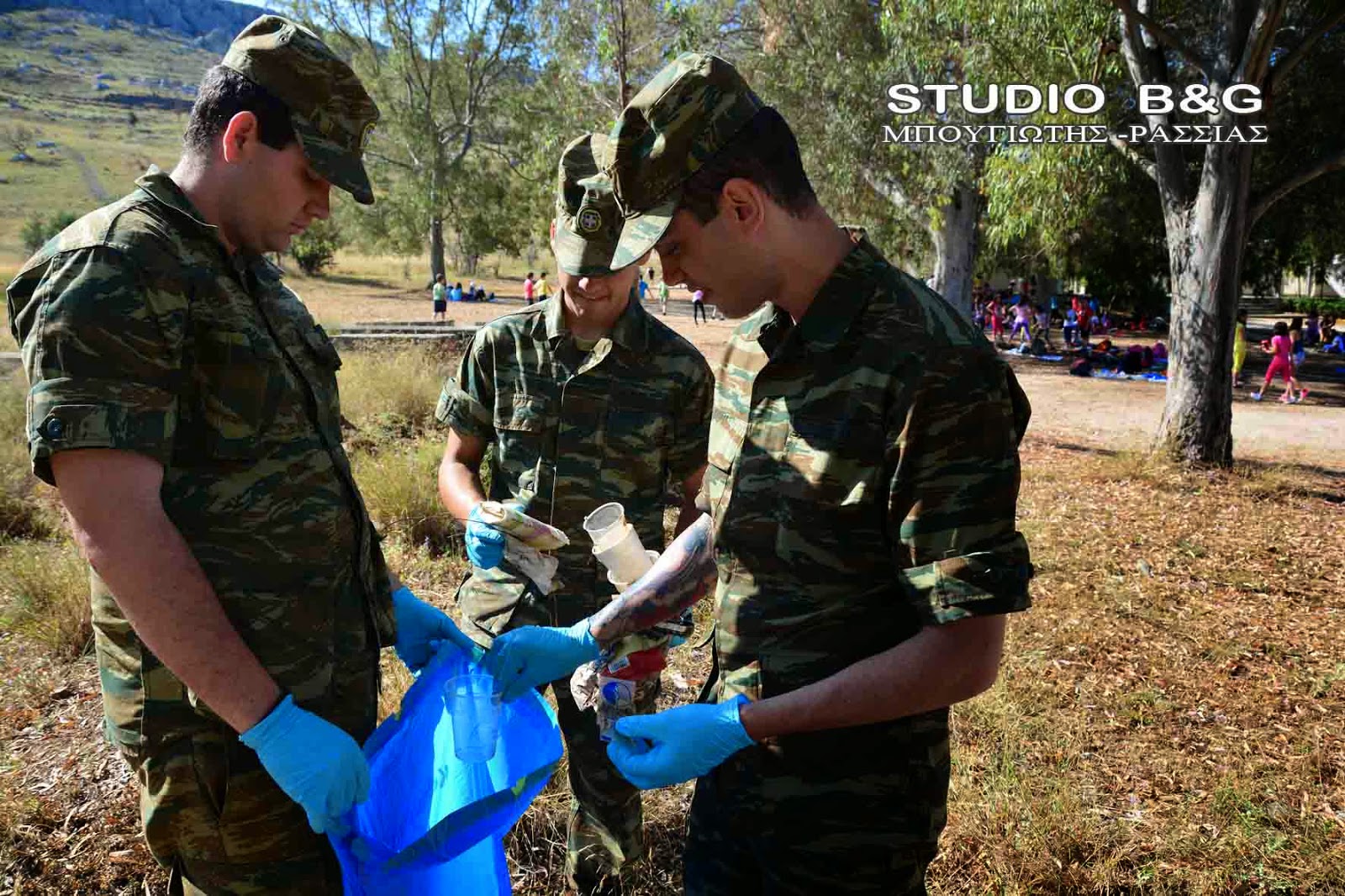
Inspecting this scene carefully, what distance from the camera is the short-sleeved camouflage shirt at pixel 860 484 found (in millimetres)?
1368

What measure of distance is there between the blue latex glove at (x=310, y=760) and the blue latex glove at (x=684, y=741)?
1.76 feet

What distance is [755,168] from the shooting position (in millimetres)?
1502

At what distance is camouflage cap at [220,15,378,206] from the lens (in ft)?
5.46

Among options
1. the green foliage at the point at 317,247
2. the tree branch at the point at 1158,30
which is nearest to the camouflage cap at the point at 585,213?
the tree branch at the point at 1158,30

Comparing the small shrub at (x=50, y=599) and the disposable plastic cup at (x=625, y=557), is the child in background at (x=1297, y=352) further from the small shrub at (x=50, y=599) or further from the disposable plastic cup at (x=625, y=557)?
the small shrub at (x=50, y=599)

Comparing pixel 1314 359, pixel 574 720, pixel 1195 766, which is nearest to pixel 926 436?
pixel 574 720

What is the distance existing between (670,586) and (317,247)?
3998 centimetres

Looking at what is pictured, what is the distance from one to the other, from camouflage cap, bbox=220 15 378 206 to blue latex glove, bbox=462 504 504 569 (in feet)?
3.27

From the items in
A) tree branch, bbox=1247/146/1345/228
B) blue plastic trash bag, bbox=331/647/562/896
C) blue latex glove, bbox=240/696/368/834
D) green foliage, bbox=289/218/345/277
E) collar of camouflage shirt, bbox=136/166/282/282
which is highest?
green foliage, bbox=289/218/345/277

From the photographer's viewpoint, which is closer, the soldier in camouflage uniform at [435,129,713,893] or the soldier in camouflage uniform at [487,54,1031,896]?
the soldier in camouflage uniform at [487,54,1031,896]

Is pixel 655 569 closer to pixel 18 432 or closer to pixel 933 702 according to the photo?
pixel 933 702

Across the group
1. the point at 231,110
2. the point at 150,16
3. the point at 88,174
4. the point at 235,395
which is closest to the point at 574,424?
the point at 235,395

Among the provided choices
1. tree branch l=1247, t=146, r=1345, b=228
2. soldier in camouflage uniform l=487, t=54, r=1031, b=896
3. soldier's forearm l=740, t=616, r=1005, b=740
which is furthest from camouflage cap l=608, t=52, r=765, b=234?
tree branch l=1247, t=146, r=1345, b=228

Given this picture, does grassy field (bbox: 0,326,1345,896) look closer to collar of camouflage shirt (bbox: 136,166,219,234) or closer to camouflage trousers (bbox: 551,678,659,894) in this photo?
camouflage trousers (bbox: 551,678,659,894)
